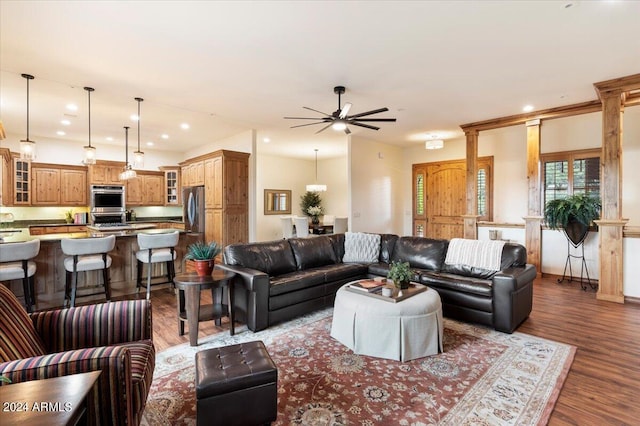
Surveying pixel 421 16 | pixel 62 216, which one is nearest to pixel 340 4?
pixel 421 16

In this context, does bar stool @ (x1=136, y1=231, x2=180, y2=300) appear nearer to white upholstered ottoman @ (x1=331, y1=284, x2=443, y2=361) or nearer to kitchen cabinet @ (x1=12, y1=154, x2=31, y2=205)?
white upholstered ottoman @ (x1=331, y1=284, x2=443, y2=361)

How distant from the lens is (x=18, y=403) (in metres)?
1.05

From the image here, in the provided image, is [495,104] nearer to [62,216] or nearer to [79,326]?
[79,326]

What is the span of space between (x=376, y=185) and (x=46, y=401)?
24.1ft

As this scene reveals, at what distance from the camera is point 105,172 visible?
805cm

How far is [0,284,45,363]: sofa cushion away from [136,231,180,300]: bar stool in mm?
2701

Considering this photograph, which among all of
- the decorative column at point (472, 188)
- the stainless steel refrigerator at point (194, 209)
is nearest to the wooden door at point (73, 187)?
the stainless steel refrigerator at point (194, 209)

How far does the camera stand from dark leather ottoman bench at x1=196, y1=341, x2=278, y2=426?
5.72ft

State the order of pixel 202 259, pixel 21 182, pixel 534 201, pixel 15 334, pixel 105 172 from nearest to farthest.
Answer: pixel 15 334
pixel 202 259
pixel 534 201
pixel 21 182
pixel 105 172

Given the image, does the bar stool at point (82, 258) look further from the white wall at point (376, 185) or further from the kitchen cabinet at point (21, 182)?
the white wall at point (376, 185)

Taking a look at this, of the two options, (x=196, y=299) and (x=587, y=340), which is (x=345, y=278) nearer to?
(x=196, y=299)

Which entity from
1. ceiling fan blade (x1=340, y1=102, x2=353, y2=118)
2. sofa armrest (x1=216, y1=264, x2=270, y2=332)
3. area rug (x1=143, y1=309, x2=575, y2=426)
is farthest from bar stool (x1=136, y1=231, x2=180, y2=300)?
ceiling fan blade (x1=340, y1=102, x2=353, y2=118)

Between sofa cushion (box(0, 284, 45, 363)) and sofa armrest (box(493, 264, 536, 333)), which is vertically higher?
sofa cushion (box(0, 284, 45, 363))

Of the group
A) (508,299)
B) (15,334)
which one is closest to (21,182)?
(15,334)
